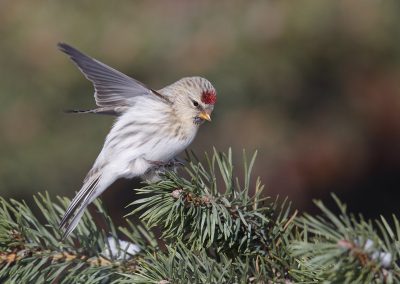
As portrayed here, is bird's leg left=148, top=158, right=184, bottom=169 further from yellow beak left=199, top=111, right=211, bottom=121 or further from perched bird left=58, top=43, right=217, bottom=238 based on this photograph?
yellow beak left=199, top=111, right=211, bottom=121

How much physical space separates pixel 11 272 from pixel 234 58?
41.1 inches

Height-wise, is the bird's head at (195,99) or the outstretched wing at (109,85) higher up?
the outstretched wing at (109,85)

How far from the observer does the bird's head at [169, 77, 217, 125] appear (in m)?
1.87

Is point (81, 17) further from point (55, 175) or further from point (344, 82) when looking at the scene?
point (344, 82)

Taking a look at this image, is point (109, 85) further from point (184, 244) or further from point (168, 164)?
point (184, 244)

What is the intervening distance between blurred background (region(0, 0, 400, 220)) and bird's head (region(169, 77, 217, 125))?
0.12 meters

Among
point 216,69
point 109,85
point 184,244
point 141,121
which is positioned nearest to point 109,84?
point 109,85

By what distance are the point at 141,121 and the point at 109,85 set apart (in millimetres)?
194

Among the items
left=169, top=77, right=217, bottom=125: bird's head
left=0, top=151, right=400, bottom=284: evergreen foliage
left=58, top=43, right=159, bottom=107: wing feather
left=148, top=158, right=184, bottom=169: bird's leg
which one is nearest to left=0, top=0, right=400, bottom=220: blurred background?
left=169, top=77, right=217, bottom=125: bird's head

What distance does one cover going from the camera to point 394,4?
75.3 inches

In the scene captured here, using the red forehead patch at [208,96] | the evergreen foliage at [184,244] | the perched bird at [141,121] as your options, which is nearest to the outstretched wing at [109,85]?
the perched bird at [141,121]

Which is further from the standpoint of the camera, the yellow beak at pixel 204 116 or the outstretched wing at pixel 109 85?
the yellow beak at pixel 204 116

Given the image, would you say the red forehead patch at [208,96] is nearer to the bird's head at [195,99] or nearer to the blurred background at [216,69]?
the bird's head at [195,99]

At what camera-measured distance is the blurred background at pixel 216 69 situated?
6.36 feet
